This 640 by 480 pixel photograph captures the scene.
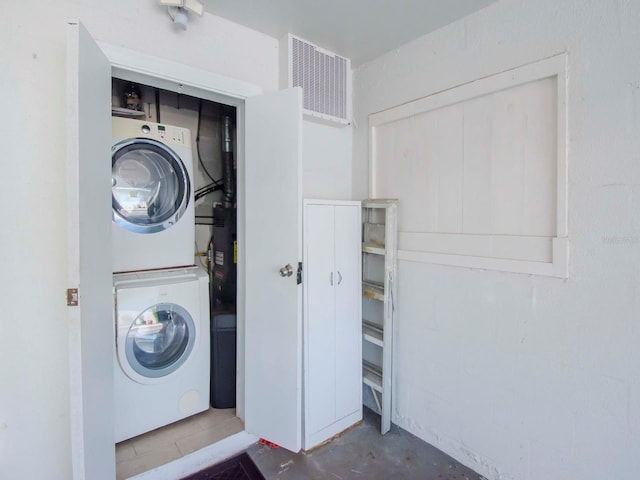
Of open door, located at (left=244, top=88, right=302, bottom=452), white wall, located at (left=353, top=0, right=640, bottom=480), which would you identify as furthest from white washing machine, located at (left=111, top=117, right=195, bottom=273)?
white wall, located at (left=353, top=0, right=640, bottom=480)

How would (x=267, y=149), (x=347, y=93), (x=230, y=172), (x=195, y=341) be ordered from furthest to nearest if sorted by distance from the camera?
(x=230, y=172) < (x=347, y=93) < (x=195, y=341) < (x=267, y=149)

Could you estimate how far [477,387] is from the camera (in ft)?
5.52

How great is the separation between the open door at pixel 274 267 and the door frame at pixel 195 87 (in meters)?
0.08

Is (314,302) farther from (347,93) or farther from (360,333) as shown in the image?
(347,93)

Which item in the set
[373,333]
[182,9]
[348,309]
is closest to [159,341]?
[348,309]

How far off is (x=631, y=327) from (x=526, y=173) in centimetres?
72

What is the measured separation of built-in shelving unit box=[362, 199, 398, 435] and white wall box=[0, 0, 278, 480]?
5.15 feet

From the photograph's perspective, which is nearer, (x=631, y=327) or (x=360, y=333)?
(x=631, y=327)

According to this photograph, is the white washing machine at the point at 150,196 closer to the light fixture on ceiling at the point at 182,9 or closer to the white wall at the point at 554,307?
the light fixture on ceiling at the point at 182,9

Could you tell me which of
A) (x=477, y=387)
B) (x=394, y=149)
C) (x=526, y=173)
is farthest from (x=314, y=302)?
(x=526, y=173)

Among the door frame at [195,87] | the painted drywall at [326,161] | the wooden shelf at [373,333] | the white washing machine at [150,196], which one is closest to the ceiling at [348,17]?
the door frame at [195,87]

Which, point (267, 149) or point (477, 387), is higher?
point (267, 149)

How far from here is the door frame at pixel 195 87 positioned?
1.44 meters

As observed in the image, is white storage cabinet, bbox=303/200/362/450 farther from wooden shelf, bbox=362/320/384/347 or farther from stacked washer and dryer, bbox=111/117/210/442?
stacked washer and dryer, bbox=111/117/210/442
